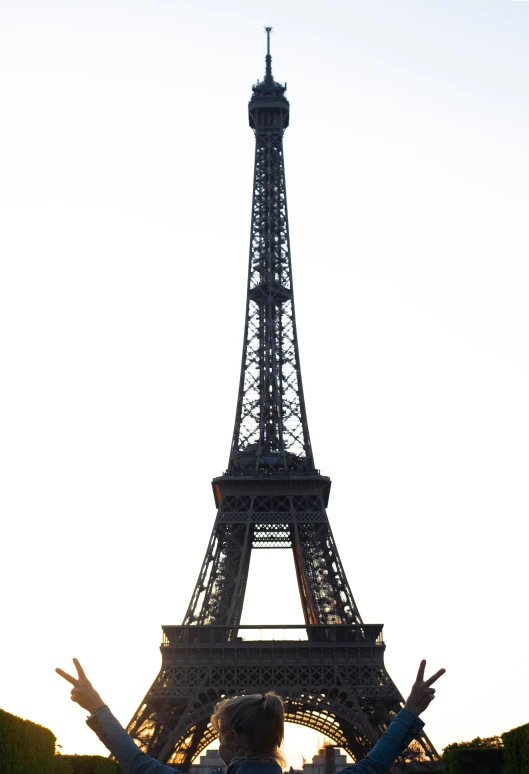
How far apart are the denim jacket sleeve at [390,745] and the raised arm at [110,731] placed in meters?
0.95

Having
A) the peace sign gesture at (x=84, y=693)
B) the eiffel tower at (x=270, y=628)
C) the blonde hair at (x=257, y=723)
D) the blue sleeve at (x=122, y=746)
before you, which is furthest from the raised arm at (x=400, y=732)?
the eiffel tower at (x=270, y=628)

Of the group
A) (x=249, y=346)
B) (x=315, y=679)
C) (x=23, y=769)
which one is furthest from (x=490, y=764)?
(x=249, y=346)

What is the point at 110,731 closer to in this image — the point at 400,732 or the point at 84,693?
the point at 84,693

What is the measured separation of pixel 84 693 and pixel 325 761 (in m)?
117

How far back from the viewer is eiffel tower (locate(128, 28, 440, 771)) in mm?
56812

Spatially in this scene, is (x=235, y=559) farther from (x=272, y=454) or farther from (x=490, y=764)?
(x=490, y=764)

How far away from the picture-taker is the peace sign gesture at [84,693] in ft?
17.2

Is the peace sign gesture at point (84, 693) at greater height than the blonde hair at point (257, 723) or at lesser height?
greater

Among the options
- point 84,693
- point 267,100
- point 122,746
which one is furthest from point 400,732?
point 267,100

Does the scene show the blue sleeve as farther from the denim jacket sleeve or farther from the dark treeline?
the dark treeline

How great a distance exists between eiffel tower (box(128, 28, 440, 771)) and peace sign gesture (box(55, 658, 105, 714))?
49.9 m

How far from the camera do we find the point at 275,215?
3024 inches

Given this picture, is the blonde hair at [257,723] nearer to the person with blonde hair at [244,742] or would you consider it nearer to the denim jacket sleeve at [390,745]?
the person with blonde hair at [244,742]

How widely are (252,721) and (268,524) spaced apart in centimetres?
6089
